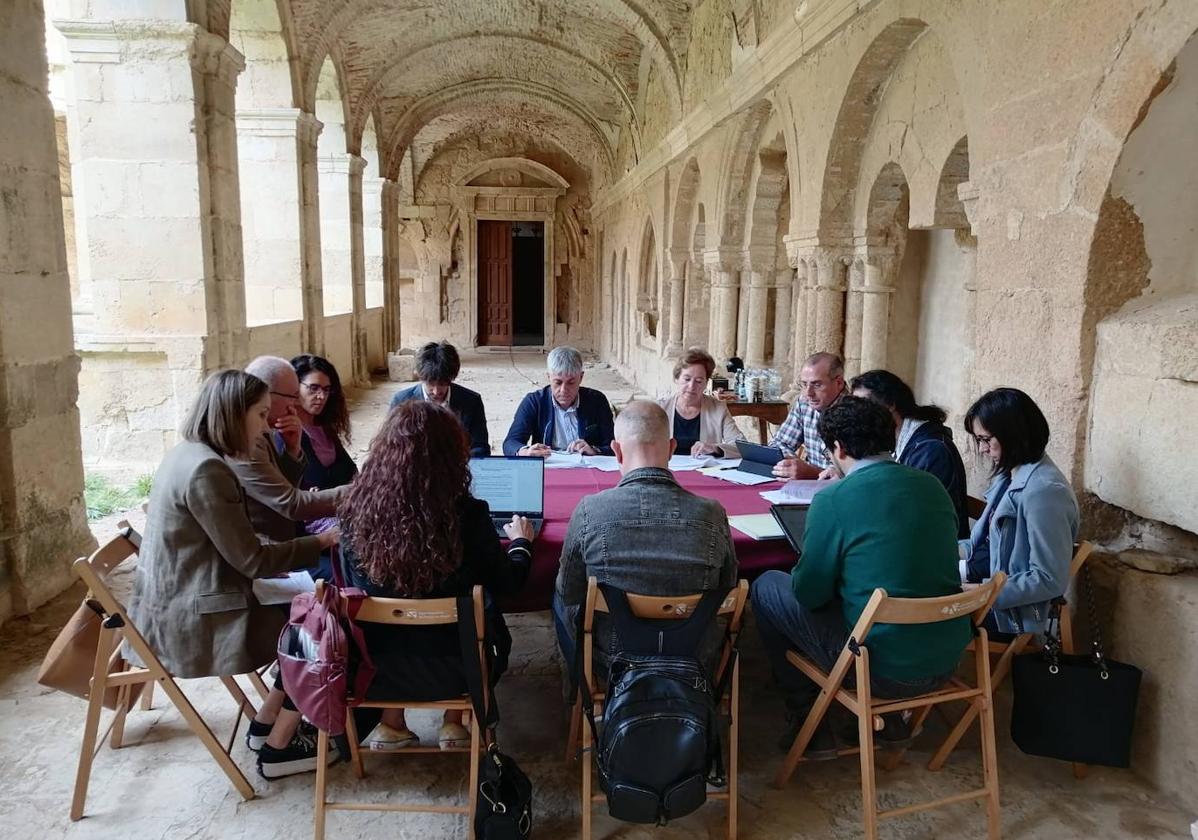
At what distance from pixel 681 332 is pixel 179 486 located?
31.1 feet

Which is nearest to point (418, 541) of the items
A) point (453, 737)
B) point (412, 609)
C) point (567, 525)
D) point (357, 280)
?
point (412, 609)

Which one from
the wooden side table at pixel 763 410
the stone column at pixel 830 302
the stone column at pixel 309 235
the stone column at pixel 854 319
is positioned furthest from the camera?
the stone column at pixel 309 235

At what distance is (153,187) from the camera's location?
21.1ft

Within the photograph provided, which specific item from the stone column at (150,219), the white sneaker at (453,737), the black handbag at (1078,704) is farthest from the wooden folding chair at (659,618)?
the stone column at (150,219)

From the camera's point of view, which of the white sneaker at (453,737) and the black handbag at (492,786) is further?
the white sneaker at (453,737)

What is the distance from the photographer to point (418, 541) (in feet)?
7.39

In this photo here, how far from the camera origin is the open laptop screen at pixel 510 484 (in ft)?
9.86

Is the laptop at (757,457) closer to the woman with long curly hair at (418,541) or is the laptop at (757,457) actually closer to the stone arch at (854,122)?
the woman with long curly hair at (418,541)

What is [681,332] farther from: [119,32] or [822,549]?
[822,549]

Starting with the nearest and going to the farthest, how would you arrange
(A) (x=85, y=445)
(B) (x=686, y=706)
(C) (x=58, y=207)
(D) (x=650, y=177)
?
(B) (x=686, y=706), (C) (x=58, y=207), (A) (x=85, y=445), (D) (x=650, y=177)

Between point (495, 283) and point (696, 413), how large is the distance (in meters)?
18.4

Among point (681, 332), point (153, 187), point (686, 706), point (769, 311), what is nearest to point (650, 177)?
point (681, 332)

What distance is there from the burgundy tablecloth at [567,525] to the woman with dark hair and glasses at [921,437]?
0.57 m

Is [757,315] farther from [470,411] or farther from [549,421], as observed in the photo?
[470,411]
